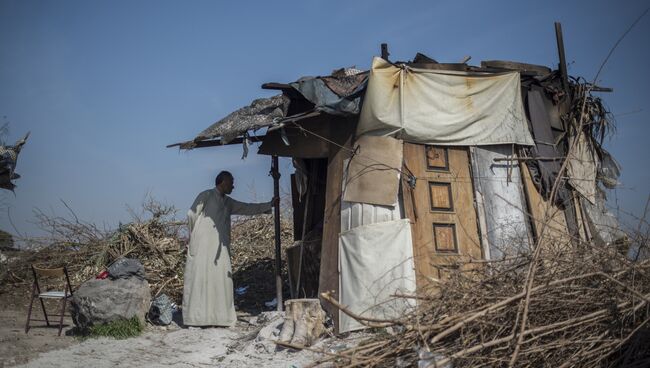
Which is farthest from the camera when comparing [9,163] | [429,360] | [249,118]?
[9,163]

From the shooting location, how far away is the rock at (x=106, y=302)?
7473 mm

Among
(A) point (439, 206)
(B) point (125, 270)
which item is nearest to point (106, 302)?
(B) point (125, 270)

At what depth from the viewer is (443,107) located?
7.57m

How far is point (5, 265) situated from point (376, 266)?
8962 mm

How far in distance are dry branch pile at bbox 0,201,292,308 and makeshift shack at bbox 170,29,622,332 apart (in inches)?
124

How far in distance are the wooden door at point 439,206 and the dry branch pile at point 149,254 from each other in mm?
3846

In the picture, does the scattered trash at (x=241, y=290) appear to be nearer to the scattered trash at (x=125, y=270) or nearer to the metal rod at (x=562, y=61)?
the scattered trash at (x=125, y=270)

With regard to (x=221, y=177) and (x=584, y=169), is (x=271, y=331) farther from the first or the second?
(x=584, y=169)

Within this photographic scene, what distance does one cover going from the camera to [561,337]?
3650mm

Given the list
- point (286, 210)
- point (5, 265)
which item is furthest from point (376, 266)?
point (5, 265)

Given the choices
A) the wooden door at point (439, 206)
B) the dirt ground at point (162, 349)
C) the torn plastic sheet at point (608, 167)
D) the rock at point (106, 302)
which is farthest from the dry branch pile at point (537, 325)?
the torn plastic sheet at point (608, 167)

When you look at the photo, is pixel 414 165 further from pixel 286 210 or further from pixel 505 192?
pixel 286 210

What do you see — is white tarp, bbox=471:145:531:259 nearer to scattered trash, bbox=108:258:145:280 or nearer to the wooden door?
the wooden door

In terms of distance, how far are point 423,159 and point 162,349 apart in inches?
170
